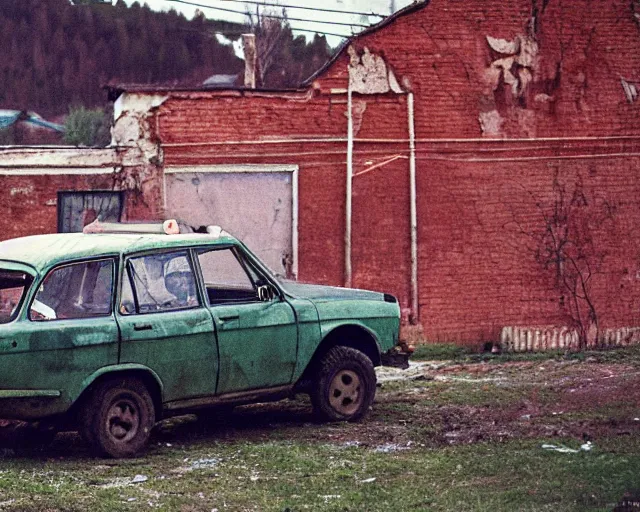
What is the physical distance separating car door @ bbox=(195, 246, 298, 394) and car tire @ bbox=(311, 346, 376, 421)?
13.6 inches

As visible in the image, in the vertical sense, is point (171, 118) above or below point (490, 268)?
above

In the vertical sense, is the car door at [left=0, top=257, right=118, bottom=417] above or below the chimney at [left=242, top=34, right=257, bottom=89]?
below

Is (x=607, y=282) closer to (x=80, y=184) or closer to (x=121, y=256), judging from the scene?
(x=80, y=184)

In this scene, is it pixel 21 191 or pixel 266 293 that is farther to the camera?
pixel 21 191

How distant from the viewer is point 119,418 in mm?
9203

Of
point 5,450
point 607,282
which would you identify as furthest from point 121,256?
point 607,282

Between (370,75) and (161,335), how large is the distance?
8.69 meters

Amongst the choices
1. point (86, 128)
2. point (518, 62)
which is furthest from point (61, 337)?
point (86, 128)

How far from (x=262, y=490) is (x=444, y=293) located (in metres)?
9.70

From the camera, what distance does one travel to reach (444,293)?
57.2 feet

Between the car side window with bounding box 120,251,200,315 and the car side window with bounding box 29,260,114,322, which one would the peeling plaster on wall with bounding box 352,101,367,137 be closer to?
the car side window with bounding box 120,251,200,315

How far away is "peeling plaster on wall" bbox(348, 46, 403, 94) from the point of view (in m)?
17.2

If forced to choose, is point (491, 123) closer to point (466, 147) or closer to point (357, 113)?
point (466, 147)

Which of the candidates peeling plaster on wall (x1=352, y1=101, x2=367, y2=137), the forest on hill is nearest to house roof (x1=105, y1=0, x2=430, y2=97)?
peeling plaster on wall (x1=352, y1=101, x2=367, y2=137)
